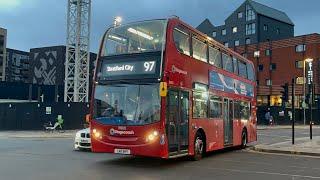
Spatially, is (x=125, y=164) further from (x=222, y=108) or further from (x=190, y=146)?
(x=222, y=108)

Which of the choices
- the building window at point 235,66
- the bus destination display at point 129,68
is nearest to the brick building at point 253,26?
the building window at point 235,66

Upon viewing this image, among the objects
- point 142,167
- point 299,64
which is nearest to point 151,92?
point 142,167

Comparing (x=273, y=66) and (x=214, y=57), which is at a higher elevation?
(x=273, y=66)

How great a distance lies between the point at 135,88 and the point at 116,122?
1.16 m

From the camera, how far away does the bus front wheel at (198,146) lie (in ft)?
52.5

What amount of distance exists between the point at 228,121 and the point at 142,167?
21.4ft

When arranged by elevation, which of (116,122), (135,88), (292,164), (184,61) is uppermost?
(184,61)

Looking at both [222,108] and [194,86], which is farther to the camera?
[222,108]

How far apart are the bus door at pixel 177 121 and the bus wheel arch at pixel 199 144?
0.87m

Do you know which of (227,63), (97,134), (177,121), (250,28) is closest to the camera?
(97,134)

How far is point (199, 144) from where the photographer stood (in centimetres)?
1636

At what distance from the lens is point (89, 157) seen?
1666cm

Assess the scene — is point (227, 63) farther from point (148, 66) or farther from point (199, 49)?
point (148, 66)

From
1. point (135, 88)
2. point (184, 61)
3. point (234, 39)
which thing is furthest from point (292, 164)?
point (234, 39)
